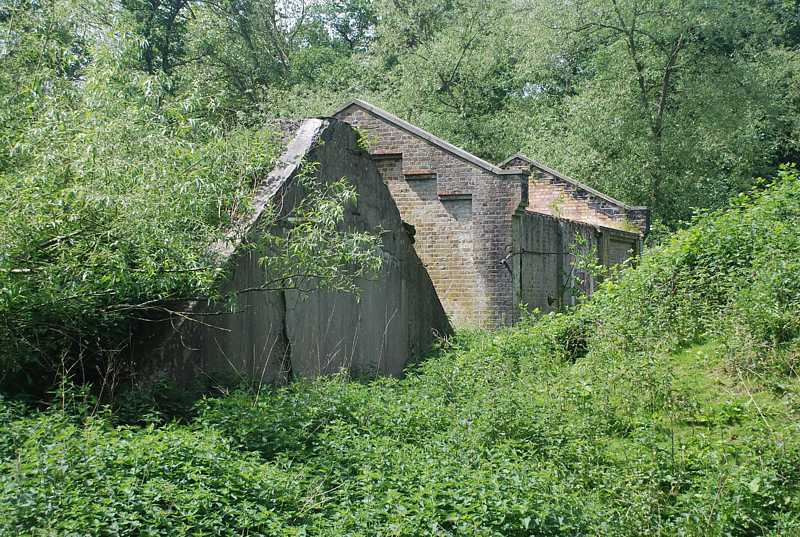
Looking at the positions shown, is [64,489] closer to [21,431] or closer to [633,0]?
→ [21,431]

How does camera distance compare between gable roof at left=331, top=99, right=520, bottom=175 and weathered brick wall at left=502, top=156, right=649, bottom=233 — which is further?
weathered brick wall at left=502, top=156, right=649, bottom=233

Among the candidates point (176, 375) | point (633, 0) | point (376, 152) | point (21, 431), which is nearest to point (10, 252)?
point (21, 431)

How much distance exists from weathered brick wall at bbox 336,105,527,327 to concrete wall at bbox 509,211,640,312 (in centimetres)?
41

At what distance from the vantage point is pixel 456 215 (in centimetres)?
1546

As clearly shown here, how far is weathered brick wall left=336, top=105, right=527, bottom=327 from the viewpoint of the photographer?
1521cm

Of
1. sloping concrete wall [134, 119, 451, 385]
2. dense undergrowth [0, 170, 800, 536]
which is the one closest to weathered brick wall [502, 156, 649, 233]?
sloping concrete wall [134, 119, 451, 385]

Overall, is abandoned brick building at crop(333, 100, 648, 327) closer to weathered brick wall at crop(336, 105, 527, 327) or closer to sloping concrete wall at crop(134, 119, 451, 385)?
weathered brick wall at crop(336, 105, 527, 327)

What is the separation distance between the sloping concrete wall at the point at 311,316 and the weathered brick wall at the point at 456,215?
2.03m

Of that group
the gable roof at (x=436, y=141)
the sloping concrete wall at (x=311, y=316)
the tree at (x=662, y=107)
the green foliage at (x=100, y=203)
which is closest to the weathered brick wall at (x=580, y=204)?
the tree at (x=662, y=107)

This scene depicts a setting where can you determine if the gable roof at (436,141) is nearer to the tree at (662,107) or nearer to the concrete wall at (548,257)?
the concrete wall at (548,257)

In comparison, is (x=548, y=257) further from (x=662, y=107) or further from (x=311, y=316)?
(x=662, y=107)

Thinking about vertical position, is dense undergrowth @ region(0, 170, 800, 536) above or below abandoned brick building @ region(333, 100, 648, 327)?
below

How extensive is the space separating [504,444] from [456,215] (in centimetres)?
901

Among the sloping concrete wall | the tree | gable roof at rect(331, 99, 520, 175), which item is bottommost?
the sloping concrete wall
